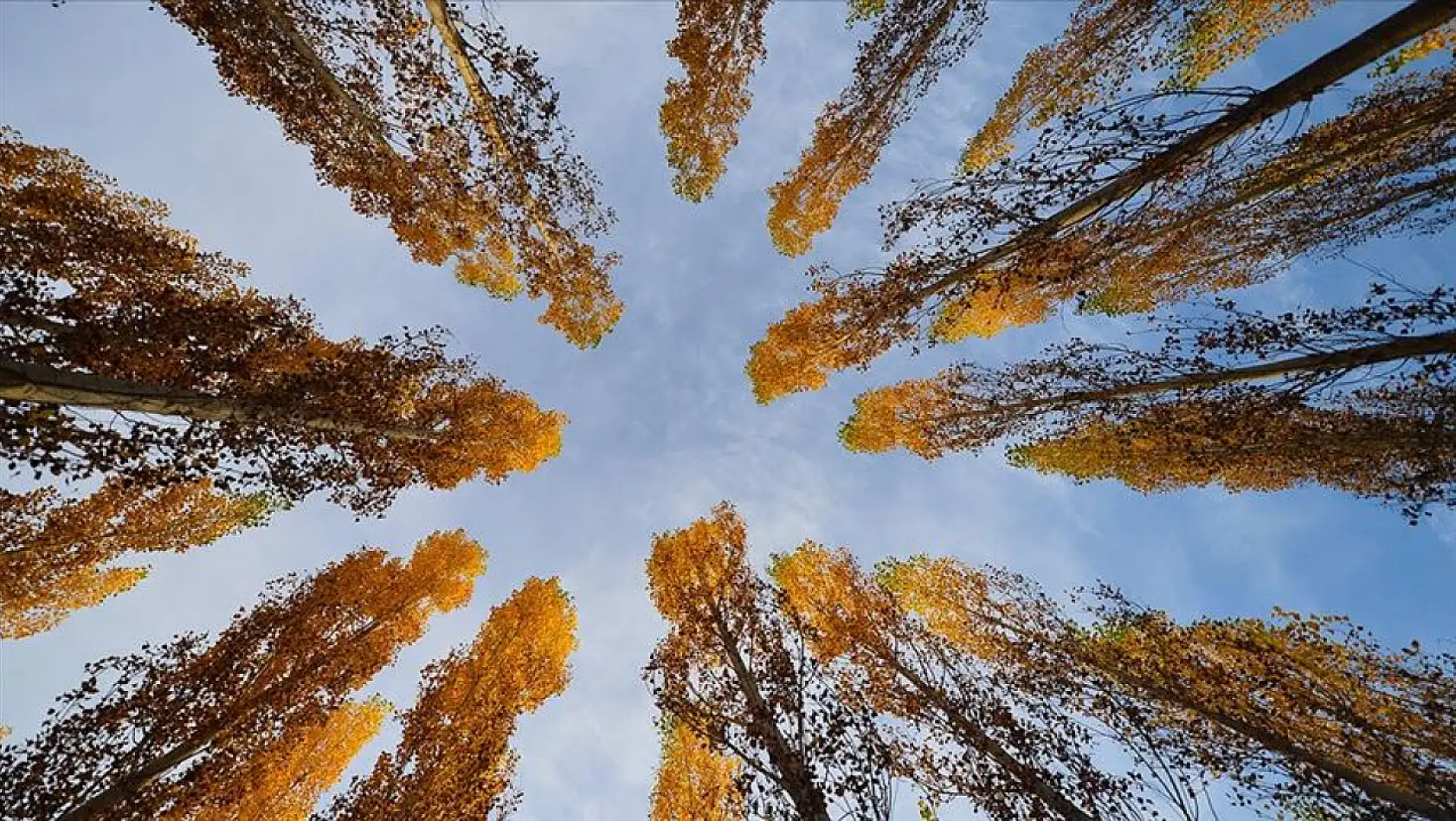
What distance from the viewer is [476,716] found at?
9.70 meters

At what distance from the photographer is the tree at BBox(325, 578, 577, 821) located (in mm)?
8141

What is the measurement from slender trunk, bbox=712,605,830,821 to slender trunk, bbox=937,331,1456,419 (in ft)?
22.7

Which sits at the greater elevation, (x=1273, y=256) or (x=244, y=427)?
(x=1273, y=256)

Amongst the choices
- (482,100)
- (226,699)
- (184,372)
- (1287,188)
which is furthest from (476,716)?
(1287,188)

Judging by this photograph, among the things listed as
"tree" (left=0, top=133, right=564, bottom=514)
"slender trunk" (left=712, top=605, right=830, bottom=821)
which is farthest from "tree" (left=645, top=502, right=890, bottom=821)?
"tree" (left=0, top=133, right=564, bottom=514)

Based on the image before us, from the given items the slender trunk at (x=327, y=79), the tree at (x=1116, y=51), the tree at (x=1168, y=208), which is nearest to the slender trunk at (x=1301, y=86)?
the tree at (x=1168, y=208)

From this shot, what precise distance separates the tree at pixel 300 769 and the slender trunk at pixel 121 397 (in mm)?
6606

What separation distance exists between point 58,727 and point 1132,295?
19161mm

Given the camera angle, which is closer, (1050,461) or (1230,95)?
(1230,95)

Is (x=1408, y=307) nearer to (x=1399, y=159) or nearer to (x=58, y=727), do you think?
(x=1399, y=159)

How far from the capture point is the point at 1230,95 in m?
4.36

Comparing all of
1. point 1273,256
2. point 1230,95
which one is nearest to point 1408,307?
point 1230,95

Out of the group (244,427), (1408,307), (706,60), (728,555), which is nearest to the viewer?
(1408,307)

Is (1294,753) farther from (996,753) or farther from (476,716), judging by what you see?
(476,716)
